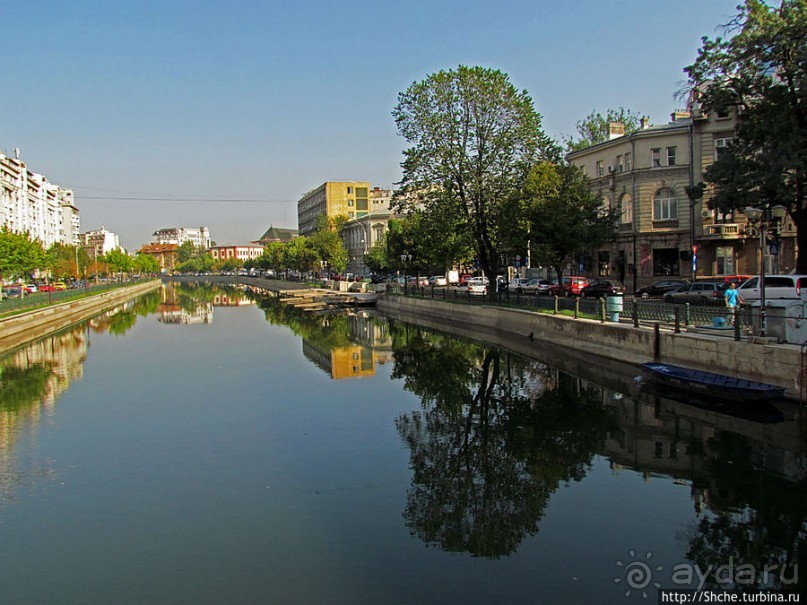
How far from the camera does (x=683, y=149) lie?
46.8 metres

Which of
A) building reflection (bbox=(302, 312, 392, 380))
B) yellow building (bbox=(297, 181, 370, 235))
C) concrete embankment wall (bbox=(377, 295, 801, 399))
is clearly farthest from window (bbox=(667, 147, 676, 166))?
yellow building (bbox=(297, 181, 370, 235))

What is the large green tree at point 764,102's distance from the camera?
27094mm

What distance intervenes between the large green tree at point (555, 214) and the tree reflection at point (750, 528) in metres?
23.7

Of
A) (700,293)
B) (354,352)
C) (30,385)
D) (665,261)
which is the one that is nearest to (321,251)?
(665,261)

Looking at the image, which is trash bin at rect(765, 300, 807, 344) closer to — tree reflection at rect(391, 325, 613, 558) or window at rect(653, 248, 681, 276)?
tree reflection at rect(391, 325, 613, 558)

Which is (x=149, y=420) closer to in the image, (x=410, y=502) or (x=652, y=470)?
(x=410, y=502)

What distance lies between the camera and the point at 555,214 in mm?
→ 36375

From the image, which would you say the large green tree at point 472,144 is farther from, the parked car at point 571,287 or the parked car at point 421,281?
the parked car at point 421,281

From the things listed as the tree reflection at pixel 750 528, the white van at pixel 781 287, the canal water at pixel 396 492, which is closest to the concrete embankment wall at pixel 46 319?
the canal water at pixel 396 492

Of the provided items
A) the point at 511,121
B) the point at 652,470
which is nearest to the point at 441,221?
the point at 511,121

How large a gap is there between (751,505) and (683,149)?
4077cm

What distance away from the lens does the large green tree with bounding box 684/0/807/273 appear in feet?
88.9

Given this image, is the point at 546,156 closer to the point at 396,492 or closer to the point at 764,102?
the point at 764,102

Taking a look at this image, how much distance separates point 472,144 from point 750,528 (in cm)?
3400
